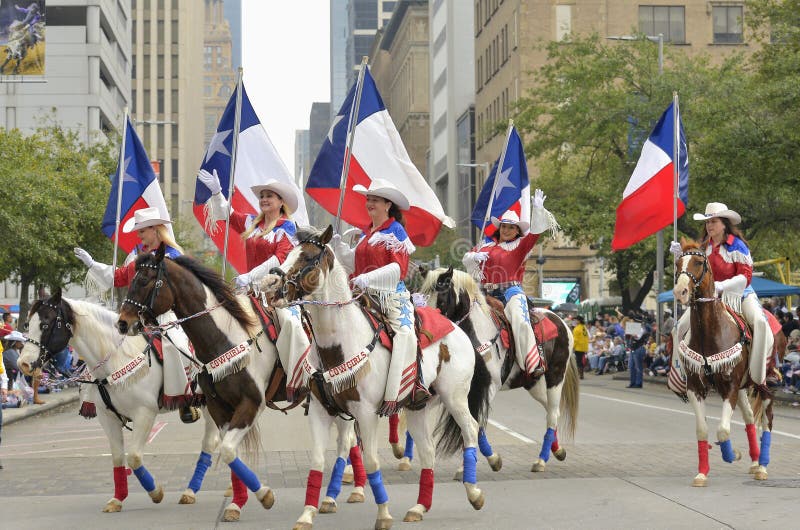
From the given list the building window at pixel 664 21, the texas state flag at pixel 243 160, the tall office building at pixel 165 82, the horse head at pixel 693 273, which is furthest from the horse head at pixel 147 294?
the tall office building at pixel 165 82

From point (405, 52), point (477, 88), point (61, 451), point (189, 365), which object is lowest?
point (61, 451)

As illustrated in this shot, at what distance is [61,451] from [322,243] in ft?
30.1

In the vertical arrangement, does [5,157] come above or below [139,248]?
above

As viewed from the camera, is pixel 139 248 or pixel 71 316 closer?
pixel 71 316

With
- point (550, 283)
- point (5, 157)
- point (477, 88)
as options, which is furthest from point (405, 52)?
point (5, 157)

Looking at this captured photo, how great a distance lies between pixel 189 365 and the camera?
412 inches

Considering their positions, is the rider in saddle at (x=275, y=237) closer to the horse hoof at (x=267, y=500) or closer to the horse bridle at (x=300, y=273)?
the horse hoof at (x=267, y=500)

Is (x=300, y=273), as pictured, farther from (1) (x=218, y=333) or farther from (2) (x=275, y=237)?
(2) (x=275, y=237)

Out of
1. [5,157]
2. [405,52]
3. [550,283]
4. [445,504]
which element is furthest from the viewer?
[405,52]

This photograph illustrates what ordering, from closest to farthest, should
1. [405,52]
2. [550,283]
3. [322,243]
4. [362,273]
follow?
1. [322,243]
2. [362,273]
3. [550,283]
4. [405,52]

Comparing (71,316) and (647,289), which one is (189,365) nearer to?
(71,316)

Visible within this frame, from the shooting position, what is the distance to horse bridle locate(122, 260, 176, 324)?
9162 mm

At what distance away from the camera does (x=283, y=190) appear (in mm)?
10734

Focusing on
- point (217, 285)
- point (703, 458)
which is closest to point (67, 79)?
point (217, 285)
